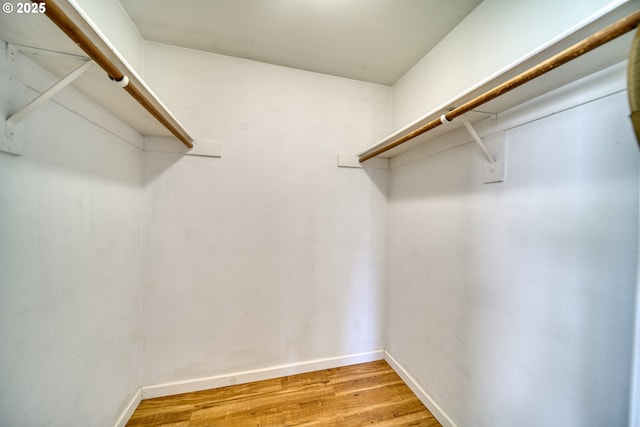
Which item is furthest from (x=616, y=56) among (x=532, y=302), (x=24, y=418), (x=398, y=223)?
(x=24, y=418)

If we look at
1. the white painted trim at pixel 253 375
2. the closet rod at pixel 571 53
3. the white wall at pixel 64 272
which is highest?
the closet rod at pixel 571 53

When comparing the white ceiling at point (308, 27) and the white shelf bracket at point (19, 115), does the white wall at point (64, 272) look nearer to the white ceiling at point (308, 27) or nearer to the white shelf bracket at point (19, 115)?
the white shelf bracket at point (19, 115)

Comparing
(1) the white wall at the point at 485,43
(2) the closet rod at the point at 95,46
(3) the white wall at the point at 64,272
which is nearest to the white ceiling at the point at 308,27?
(1) the white wall at the point at 485,43

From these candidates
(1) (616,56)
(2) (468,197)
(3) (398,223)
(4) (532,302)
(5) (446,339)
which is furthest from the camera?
(3) (398,223)

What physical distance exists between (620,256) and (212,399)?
87.7 inches

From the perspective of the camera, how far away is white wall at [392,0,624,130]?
0.90 m

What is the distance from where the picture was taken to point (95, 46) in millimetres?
672

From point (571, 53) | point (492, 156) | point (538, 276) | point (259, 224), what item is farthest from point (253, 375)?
point (571, 53)

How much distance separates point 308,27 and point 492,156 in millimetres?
1329

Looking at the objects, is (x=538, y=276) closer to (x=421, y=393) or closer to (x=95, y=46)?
(x=421, y=393)

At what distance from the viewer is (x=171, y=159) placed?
154 cm

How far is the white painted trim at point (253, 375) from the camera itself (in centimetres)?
153

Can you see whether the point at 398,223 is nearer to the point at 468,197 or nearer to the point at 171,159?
the point at 468,197

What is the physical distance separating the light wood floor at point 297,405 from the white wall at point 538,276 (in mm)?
284
